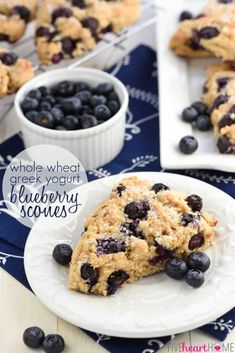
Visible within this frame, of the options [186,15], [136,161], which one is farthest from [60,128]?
[186,15]

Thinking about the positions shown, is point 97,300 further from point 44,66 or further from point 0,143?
point 44,66

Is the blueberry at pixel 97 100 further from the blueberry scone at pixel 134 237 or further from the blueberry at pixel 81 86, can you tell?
the blueberry scone at pixel 134 237

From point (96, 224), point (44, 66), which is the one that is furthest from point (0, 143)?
point (96, 224)

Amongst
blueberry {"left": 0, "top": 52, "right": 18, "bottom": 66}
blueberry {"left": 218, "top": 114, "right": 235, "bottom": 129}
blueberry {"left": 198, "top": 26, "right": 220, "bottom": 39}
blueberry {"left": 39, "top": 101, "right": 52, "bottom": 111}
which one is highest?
blueberry {"left": 0, "top": 52, "right": 18, "bottom": 66}

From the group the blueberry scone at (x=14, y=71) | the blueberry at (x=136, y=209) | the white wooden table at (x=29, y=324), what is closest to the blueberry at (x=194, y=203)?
the blueberry at (x=136, y=209)

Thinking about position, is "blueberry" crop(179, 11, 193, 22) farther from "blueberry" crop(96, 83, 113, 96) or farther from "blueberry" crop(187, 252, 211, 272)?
"blueberry" crop(187, 252, 211, 272)

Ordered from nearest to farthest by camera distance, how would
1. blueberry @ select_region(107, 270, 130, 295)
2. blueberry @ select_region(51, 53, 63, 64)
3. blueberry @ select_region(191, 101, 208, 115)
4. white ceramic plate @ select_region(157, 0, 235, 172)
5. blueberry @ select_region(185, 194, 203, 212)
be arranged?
blueberry @ select_region(107, 270, 130, 295)
blueberry @ select_region(185, 194, 203, 212)
white ceramic plate @ select_region(157, 0, 235, 172)
blueberry @ select_region(191, 101, 208, 115)
blueberry @ select_region(51, 53, 63, 64)

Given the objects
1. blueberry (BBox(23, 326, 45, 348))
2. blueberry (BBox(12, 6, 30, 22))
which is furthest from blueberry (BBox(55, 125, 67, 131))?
blueberry (BBox(23, 326, 45, 348))
